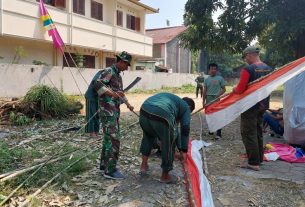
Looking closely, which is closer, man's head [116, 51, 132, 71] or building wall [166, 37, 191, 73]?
man's head [116, 51, 132, 71]

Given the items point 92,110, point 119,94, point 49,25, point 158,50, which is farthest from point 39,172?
point 158,50

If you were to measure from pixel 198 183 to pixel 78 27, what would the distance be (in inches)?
674

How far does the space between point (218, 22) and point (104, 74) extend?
7.91 meters

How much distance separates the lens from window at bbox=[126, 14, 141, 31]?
26016mm

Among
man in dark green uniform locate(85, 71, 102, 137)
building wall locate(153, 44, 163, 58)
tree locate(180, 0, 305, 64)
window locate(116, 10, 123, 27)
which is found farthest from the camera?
building wall locate(153, 44, 163, 58)

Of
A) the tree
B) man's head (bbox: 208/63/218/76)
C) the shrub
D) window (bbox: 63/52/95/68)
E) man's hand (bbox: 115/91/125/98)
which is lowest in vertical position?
the shrub

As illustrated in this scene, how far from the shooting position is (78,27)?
20094 mm

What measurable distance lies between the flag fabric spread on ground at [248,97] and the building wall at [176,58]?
31232 mm

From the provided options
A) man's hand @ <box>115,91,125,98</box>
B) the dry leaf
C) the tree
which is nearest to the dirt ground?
the dry leaf

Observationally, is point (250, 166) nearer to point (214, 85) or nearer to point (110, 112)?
point (110, 112)

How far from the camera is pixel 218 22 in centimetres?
1182

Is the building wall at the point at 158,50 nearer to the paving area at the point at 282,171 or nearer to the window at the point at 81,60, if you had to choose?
the window at the point at 81,60

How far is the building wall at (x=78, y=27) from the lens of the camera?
52.7ft

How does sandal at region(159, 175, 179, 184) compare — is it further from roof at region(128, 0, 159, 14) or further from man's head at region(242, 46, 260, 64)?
roof at region(128, 0, 159, 14)
